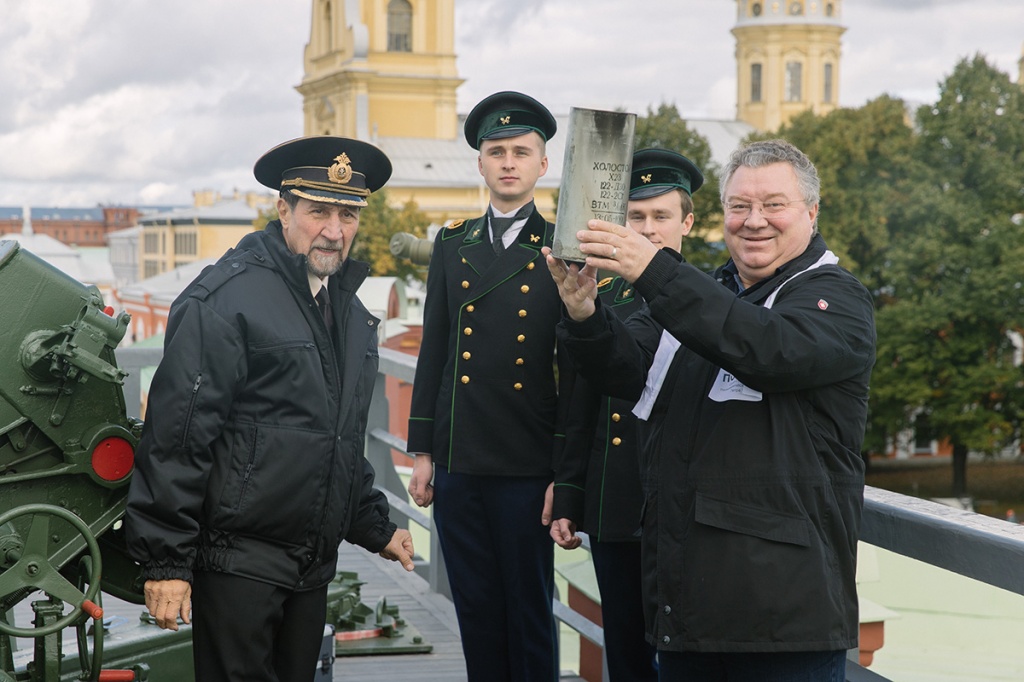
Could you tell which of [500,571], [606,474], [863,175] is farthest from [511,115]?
[863,175]

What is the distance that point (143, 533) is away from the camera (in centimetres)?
325

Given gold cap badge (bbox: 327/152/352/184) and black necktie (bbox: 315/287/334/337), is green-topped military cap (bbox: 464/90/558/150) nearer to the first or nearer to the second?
gold cap badge (bbox: 327/152/352/184)

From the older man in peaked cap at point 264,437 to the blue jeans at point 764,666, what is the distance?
39.5 inches

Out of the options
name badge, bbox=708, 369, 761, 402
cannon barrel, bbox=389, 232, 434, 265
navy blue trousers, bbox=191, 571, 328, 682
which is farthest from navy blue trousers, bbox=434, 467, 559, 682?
cannon barrel, bbox=389, 232, 434, 265

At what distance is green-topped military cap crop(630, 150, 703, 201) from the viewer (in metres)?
3.90

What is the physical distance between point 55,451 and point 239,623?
60 centimetres

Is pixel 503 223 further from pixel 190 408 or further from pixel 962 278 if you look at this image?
pixel 962 278

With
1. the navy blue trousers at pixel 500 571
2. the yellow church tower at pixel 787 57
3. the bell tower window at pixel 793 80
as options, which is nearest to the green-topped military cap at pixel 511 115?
the navy blue trousers at pixel 500 571

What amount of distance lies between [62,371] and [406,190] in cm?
6536

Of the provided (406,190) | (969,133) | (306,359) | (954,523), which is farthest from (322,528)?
(406,190)

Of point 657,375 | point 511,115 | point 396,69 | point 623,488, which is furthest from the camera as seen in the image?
point 396,69

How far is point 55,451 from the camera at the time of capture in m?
3.35

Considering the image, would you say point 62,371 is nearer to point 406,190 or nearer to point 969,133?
point 969,133

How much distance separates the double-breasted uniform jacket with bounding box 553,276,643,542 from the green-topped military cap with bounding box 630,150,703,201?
294mm
